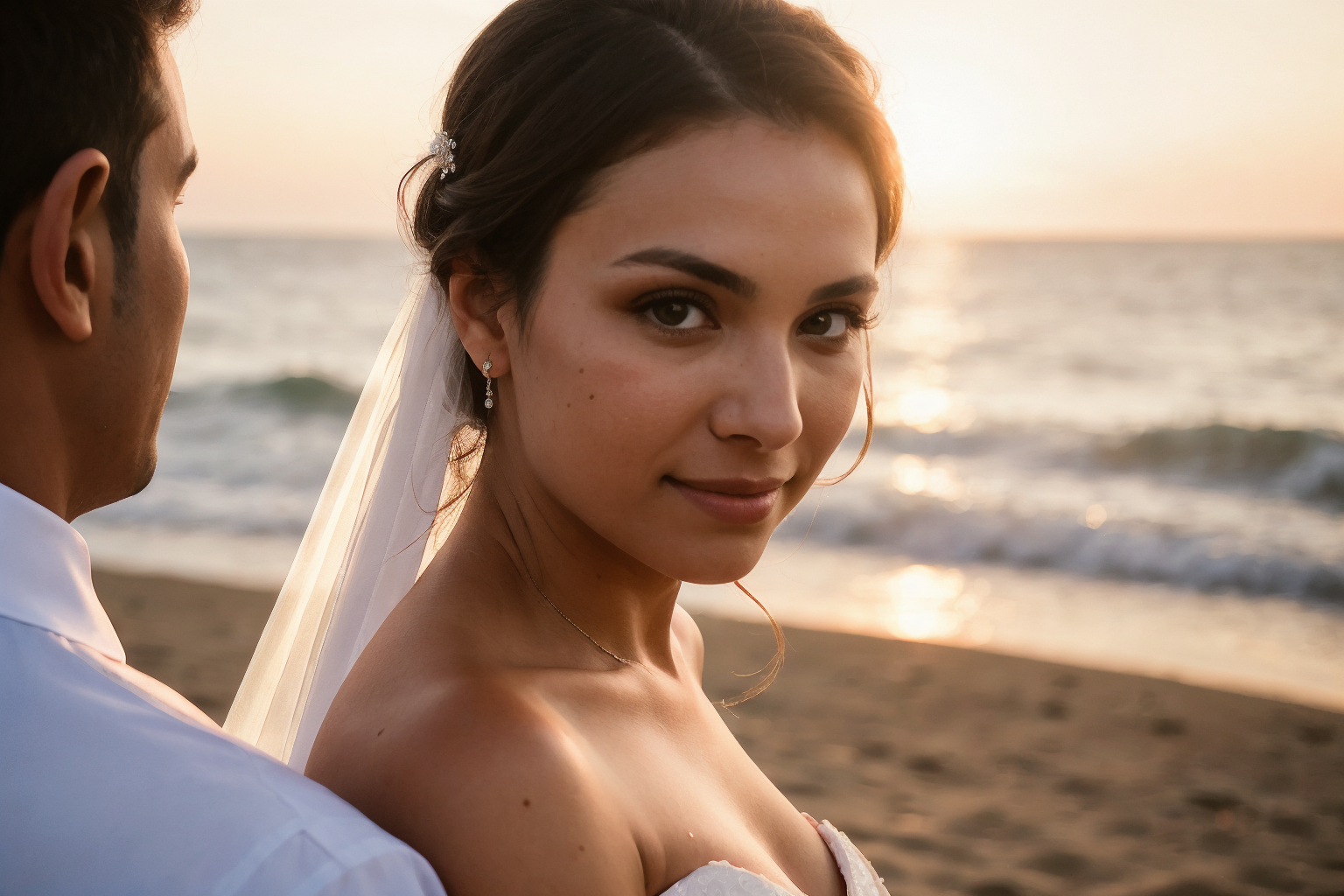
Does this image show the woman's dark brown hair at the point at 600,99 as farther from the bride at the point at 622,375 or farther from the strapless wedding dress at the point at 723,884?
the strapless wedding dress at the point at 723,884

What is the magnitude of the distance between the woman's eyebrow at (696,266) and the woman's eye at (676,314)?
0.22ft

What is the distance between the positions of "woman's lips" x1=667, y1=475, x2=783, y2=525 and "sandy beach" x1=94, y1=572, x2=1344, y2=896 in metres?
4.06

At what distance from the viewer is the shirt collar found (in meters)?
1.29

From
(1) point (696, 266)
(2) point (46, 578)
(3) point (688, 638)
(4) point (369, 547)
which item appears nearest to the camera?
(2) point (46, 578)

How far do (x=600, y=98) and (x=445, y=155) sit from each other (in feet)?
1.46

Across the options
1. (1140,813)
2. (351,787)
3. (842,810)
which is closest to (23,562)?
(351,787)

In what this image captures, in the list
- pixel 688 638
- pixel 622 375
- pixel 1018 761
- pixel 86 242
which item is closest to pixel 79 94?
pixel 86 242

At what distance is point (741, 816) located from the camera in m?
2.08

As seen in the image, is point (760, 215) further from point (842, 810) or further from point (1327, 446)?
point (1327, 446)

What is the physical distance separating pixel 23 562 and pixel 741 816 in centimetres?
132

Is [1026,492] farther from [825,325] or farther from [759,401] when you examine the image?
[759,401]

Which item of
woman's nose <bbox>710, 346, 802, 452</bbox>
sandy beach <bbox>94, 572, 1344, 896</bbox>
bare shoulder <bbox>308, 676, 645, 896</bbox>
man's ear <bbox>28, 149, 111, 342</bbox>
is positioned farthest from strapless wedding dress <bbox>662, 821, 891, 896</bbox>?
sandy beach <bbox>94, 572, 1344, 896</bbox>

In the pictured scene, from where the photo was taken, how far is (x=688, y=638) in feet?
8.84

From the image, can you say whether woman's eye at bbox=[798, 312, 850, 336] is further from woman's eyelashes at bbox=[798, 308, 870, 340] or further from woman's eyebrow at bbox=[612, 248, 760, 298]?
woman's eyebrow at bbox=[612, 248, 760, 298]
